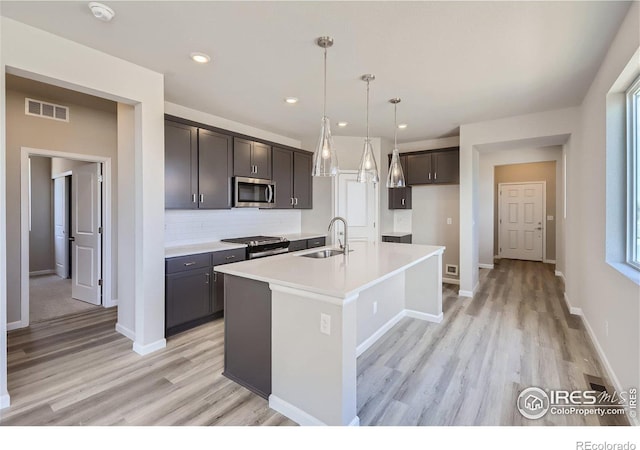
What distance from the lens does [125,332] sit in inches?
125

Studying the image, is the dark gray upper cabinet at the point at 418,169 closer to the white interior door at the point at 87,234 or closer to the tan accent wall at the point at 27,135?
the tan accent wall at the point at 27,135

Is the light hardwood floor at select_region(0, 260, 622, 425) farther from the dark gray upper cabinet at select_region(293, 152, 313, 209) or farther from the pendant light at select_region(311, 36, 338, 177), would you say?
the dark gray upper cabinet at select_region(293, 152, 313, 209)

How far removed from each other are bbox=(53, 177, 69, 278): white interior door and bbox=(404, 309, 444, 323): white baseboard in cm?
609

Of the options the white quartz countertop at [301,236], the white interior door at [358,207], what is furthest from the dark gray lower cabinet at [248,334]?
the white interior door at [358,207]

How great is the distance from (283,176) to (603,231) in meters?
3.84

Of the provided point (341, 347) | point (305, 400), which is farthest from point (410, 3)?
point (305, 400)

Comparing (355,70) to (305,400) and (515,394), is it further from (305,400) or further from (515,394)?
(515,394)

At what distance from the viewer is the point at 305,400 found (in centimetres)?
189

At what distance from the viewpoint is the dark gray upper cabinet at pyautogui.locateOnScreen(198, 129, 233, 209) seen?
363 cm

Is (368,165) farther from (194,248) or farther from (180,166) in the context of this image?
(194,248)

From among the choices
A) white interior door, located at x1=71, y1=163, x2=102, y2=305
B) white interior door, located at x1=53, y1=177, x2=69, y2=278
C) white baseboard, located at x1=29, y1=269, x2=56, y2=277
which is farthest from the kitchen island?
white baseboard, located at x1=29, y1=269, x2=56, y2=277

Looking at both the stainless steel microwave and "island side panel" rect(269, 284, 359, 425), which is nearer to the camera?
"island side panel" rect(269, 284, 359, 425)

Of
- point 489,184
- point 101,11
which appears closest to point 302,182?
point 101,11

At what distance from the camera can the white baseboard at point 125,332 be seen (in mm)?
3076
